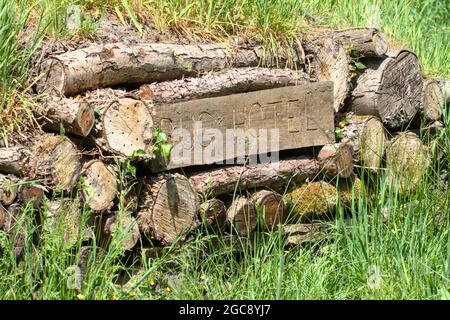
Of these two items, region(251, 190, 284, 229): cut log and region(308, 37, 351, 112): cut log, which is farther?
region(308, 37, 351, 112): cut log

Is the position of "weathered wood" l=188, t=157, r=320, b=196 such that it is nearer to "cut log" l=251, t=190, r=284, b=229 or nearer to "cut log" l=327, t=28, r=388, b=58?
"cut log" l=251, t=190, r=284, b=229

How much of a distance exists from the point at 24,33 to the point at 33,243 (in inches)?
49.6

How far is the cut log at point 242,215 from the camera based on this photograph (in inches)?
203

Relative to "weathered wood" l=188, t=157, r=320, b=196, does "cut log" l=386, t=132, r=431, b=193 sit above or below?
above

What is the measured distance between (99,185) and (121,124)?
13.8 inches

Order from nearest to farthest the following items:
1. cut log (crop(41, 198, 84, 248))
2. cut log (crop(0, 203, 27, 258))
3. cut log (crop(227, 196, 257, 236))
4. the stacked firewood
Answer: cut log (crop(41, 198, 84, 248)) → cut log (crop(0, 203, 27, 258)) → the stacked firewood → cut log (crop(227, 196, 257, 236))

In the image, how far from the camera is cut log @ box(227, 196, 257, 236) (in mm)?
5164

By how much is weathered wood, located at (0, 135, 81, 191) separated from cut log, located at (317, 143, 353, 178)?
1.74m

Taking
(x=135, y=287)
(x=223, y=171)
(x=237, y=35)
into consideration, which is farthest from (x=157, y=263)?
(x=237, y=35)

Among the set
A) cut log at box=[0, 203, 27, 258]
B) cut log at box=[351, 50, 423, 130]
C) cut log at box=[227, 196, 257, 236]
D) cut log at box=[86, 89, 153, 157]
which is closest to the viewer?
cut log at box=[0, 203, 27, 258]

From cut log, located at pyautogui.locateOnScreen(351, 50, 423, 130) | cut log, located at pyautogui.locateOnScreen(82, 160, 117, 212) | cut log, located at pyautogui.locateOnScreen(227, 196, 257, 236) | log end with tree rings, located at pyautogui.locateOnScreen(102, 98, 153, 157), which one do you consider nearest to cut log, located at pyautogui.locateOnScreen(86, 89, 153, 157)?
log end with tree rings, located at pyautogui.locateOnScreen(102, 98, 153, 157)

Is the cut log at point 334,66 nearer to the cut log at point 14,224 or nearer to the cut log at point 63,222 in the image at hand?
the cut log at point 63,222

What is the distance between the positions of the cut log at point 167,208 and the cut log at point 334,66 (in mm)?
1389

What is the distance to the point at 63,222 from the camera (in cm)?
411
